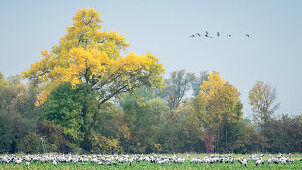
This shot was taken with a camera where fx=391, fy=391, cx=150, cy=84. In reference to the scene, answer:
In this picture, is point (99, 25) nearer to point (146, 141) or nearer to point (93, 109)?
point (93, 109)

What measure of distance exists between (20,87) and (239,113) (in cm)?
3302

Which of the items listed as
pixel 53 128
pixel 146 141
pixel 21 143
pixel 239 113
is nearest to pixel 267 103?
pixel 239 113

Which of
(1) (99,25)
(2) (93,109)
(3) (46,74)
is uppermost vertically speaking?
(1) (99,25)

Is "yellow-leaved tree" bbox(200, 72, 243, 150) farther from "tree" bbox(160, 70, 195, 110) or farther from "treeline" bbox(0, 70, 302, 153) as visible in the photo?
"tree" bbox(160, 70, 195, 110)

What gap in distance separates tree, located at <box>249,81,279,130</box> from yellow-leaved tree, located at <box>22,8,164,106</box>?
11.3 m

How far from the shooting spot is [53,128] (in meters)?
40.5

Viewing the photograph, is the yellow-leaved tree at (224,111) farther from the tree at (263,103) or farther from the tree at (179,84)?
the tree at (179,84)

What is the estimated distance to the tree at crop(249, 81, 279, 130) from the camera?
45969 mm

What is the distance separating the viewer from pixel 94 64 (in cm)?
4216

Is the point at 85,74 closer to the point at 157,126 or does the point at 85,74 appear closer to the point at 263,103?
the point at 157,126

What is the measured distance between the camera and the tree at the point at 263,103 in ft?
151

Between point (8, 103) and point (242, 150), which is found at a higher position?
point (8, 103)

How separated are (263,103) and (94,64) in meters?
20.3

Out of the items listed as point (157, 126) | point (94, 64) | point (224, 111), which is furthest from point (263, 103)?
point (94, 64)
